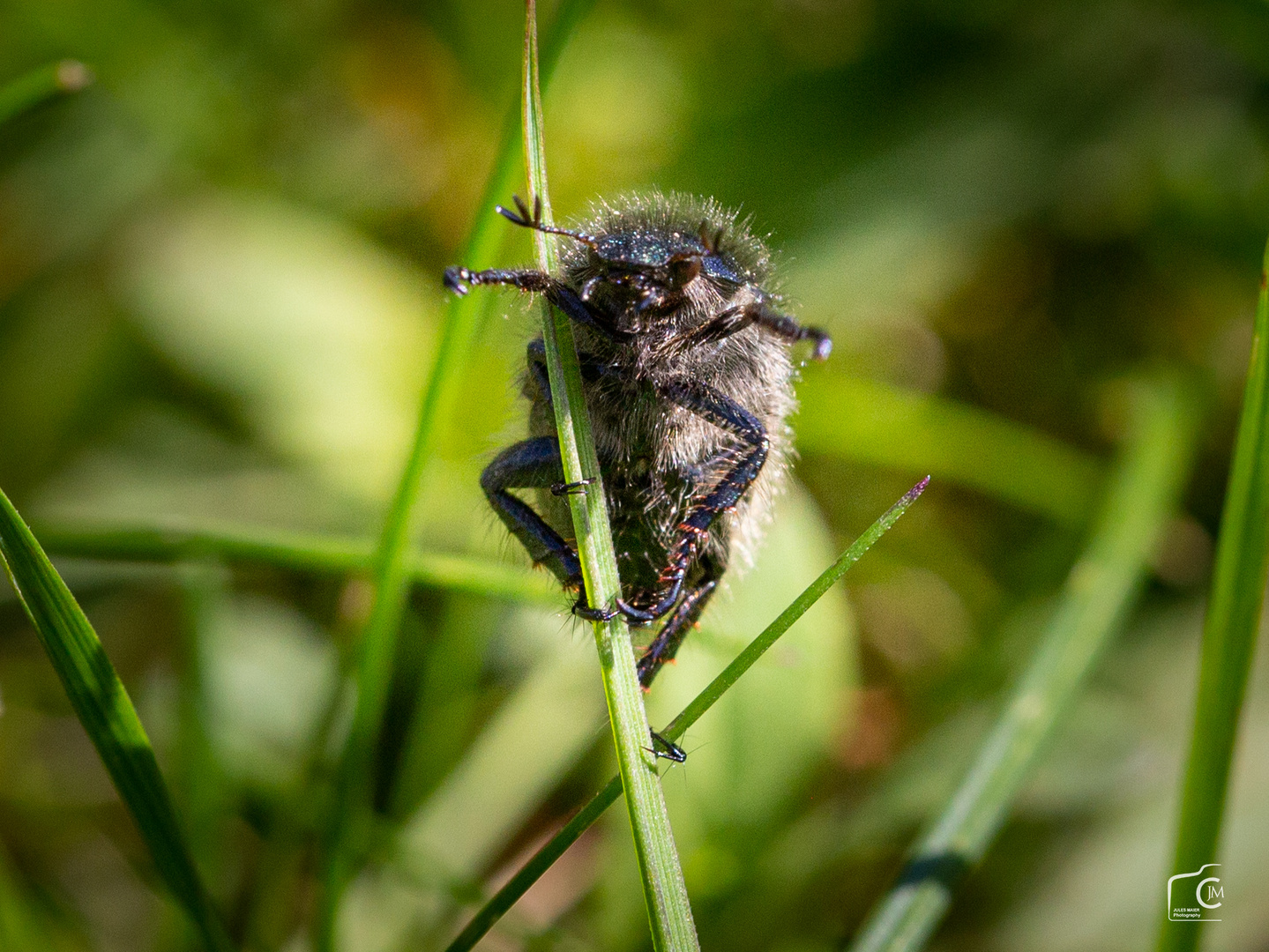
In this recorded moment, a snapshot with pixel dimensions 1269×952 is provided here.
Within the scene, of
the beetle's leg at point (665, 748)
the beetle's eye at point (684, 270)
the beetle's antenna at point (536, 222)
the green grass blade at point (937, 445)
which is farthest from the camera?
the green grass blade at point (937, 445)

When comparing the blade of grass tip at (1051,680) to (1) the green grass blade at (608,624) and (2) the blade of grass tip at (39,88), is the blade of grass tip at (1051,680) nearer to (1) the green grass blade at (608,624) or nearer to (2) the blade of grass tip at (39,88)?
(1) the green grass blade at (608,624)

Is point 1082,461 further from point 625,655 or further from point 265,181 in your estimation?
point 265,181

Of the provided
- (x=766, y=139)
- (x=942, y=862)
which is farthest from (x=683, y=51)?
(x=942, y=862)

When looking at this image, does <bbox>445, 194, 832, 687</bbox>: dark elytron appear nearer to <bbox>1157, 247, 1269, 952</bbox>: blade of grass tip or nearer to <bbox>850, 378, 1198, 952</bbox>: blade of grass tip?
<bbox>850, 378, 1198, 952</bbox>: blade of grass tip

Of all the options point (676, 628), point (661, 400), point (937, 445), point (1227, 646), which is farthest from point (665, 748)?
point (937, 445)

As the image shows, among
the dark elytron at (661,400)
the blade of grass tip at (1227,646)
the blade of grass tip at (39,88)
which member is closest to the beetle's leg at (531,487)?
the dark elytron at (661,400)

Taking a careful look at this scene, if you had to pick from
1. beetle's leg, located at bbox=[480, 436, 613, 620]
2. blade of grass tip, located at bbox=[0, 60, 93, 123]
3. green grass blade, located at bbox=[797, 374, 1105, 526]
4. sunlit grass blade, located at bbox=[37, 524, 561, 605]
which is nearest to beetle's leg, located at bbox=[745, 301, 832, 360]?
beetle's leg, located at bbox=[480, 436, 613, 620]
